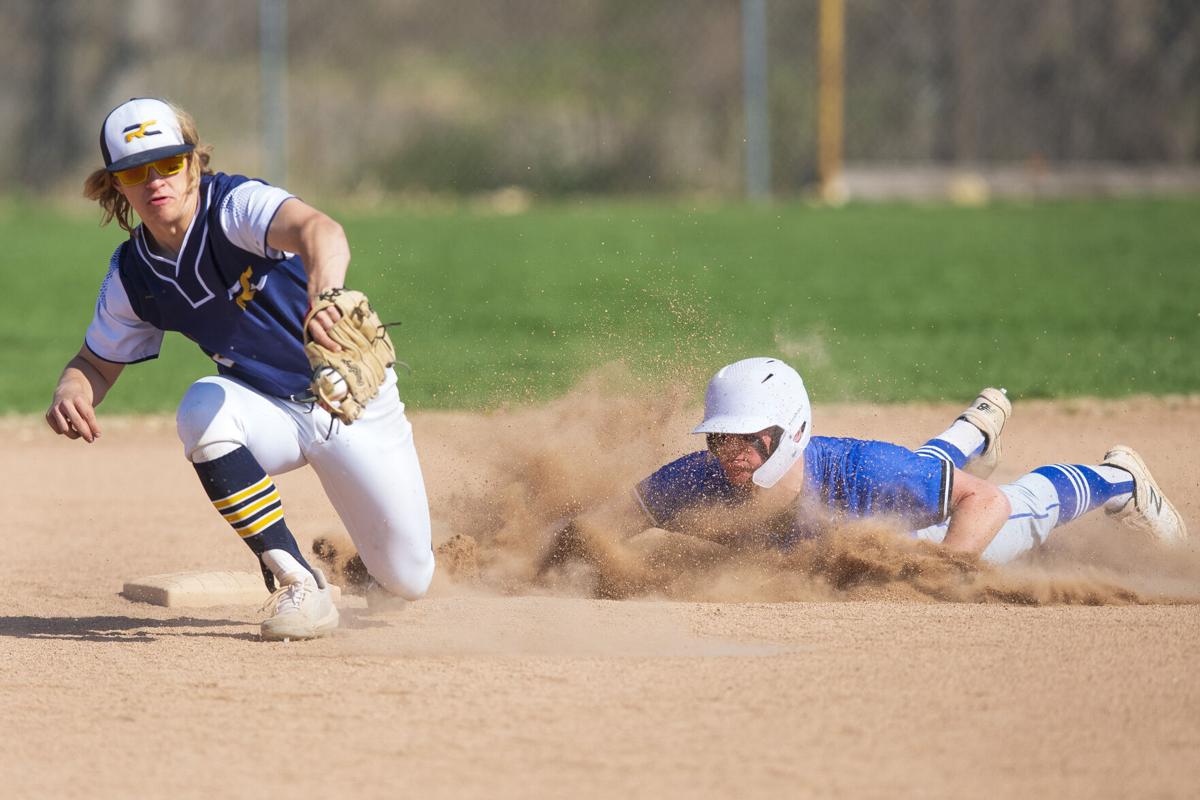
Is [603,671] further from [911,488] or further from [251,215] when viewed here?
[251,215]

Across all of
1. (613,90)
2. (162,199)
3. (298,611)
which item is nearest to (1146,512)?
(298,611)

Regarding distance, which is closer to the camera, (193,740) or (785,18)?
(193,740)

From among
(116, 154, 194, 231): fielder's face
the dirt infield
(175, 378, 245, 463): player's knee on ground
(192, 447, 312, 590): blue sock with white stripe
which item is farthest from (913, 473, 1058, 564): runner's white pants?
(116, 154, 194, 231): fielder's face

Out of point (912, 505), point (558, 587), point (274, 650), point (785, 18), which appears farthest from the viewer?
point (785, 18)

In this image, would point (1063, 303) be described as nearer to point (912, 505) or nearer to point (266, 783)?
point (912, 505)

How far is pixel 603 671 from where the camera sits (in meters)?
4.15

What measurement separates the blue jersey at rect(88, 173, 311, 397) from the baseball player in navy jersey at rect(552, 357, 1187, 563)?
129cm

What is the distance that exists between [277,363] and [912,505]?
2.02 meters

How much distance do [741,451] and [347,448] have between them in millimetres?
1227

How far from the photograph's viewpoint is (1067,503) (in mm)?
5398

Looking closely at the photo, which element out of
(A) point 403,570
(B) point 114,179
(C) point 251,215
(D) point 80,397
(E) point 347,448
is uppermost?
(B) point 114,179

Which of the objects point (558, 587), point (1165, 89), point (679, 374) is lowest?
point (558, 587)

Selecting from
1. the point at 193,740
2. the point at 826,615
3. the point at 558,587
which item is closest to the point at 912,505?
the point at 826,615

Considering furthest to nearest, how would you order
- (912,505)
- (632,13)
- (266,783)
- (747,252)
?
(632,13)
(747,252)
(912,505)
(266,783)
